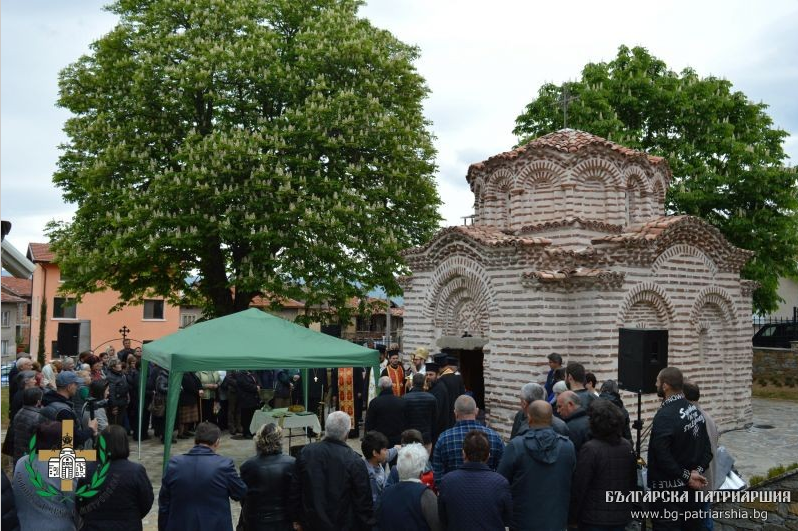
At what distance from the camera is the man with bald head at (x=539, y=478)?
17.8ft

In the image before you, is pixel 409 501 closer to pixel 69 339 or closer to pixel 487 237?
pixel 487 237

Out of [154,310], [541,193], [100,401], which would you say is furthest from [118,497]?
[154,310]

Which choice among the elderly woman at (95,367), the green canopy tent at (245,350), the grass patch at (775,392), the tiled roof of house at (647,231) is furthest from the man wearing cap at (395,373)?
the grass patch at (775,392)

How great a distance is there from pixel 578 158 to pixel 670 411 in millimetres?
10206

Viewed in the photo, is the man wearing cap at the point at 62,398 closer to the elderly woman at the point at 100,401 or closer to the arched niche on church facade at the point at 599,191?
the elderly woman at the point at 100,401

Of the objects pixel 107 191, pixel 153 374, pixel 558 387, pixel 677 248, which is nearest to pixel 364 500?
pixel 558 387

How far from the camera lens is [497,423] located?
14.5 m

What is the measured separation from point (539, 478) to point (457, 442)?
2.79ft

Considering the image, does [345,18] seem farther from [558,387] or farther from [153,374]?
[558,387]

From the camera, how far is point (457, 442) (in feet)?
19.8

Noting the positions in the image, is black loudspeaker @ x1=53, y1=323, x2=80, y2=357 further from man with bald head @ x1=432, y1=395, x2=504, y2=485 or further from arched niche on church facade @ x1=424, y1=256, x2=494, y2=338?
man with bald head @ x1=432, y1=395, x2=504, y2=485

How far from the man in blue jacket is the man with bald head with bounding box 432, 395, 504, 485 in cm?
166

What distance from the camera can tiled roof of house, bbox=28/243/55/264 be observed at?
35.6 meters

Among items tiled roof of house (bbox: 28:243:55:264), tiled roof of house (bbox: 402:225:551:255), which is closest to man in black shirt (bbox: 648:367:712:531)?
tiled roof of house (bbox: 402:225:551:255)
